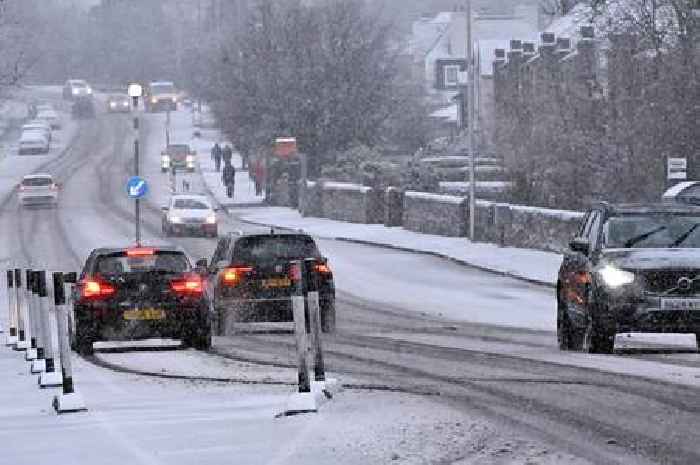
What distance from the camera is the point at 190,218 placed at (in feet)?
217

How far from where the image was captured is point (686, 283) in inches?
811

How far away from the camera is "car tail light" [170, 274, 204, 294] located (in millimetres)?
24594

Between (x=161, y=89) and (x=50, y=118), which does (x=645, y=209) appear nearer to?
(x=50, y=118)

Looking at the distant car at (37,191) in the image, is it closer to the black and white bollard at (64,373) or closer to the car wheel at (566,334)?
the car wheel at (566,334)

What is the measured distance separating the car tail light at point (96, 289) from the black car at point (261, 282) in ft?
11.5

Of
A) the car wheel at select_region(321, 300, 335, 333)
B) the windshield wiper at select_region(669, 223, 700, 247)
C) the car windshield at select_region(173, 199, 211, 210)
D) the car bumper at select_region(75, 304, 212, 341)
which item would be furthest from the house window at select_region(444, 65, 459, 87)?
the windshield wiper at select_region(669, 223, 700, 247)

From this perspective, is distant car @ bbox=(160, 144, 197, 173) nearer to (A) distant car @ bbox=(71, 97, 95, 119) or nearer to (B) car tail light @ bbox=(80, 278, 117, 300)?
(A) distant car @ bbox=(71, 97, 95, 119)

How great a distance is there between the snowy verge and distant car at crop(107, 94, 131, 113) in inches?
3032

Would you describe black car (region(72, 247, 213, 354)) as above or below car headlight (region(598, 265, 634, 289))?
below

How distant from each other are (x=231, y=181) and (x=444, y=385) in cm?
7419

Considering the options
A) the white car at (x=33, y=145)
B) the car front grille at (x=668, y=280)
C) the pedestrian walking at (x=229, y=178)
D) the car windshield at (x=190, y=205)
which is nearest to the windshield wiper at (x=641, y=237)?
the car front grille at (x=668, y=280)

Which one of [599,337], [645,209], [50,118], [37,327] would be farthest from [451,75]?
[599,337]

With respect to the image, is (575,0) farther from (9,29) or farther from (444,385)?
(9,29)

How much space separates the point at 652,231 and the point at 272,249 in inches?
315
